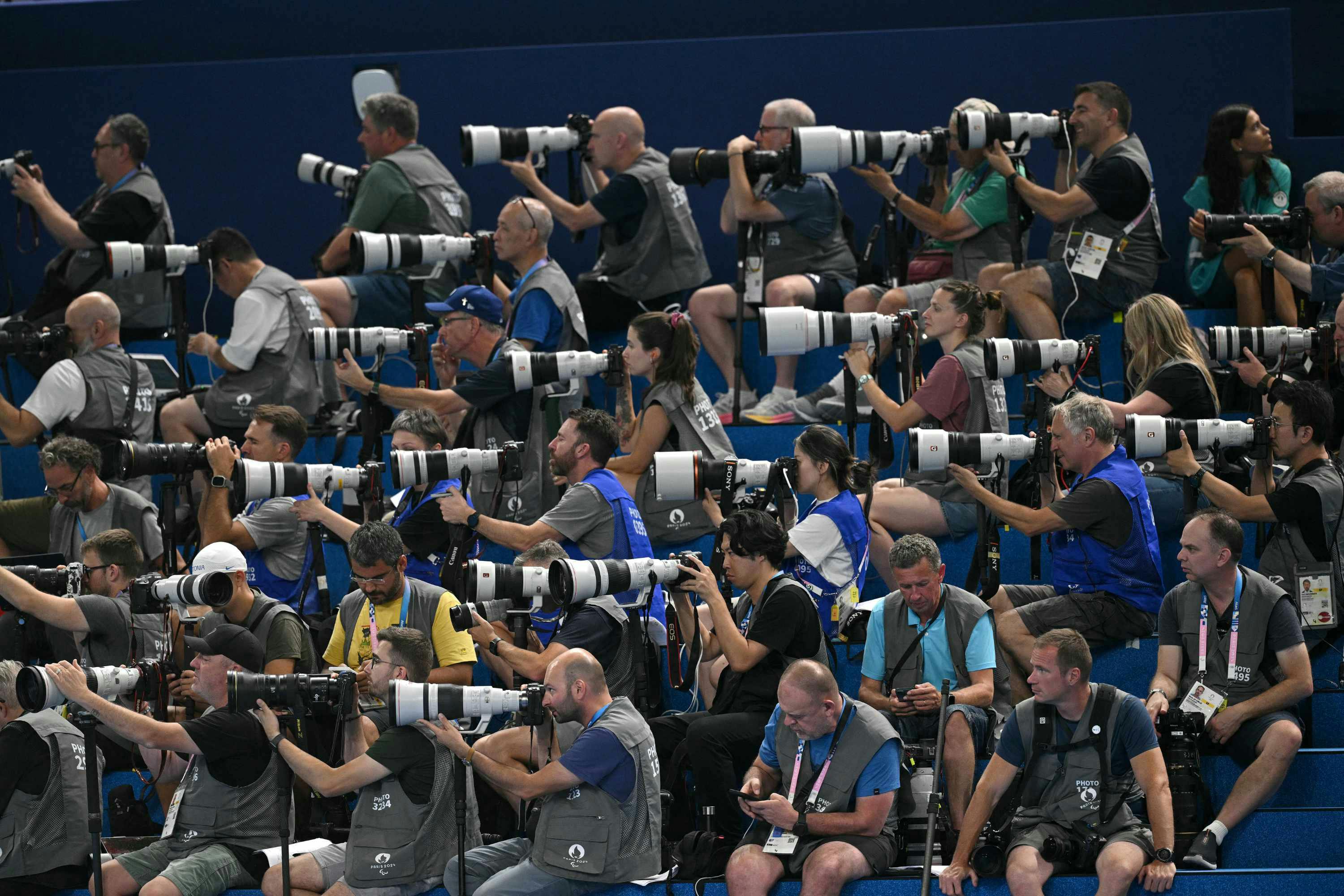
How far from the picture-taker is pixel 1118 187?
6.99m

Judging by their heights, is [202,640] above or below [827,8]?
below

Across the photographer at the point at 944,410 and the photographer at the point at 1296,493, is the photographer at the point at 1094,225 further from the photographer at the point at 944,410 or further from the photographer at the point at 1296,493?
the photographer at the point at 1296,493

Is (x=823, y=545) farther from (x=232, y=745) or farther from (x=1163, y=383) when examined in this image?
(x=232, y=745)

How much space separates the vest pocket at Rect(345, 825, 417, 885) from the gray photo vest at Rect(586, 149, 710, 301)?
10.7 ft

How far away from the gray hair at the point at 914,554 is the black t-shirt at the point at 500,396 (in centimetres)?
190

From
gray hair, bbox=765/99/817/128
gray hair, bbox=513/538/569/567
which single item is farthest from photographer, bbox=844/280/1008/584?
gray hair, bbox=765/99/817/128

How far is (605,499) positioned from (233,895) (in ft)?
5.46

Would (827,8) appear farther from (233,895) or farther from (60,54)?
(233,895)

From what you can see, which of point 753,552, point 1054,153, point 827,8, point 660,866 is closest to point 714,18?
point 827,8

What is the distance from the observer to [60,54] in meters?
9.48

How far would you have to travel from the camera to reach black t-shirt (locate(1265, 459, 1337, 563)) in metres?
5.70

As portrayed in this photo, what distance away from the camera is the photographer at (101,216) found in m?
7.83

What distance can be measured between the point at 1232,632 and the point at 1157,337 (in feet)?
4.27

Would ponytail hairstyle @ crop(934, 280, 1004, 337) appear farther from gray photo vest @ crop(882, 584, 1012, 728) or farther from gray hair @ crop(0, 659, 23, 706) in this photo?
gray hair @ crop(0, 659, 23, 706)
